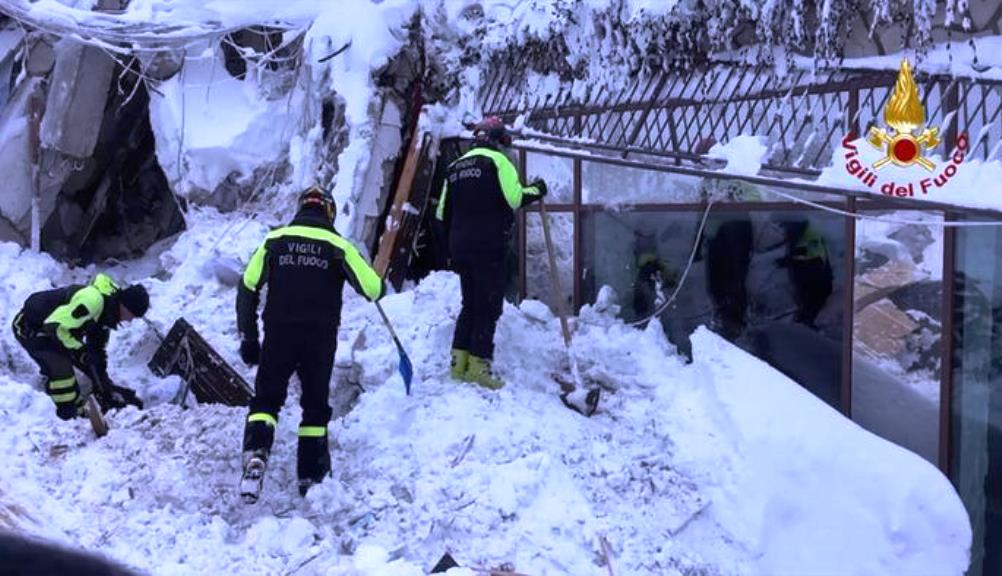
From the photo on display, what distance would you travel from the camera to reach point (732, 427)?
566 centimetres

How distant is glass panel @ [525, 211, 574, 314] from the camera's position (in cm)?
802

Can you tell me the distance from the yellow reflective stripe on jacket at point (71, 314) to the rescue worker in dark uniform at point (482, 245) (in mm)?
2544

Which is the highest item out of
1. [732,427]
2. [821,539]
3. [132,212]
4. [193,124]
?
[193,124]

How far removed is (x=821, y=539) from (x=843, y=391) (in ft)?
2.91

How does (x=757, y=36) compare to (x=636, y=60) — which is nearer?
(x=757, y=36)

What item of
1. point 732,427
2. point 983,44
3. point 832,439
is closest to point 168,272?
point 732,427

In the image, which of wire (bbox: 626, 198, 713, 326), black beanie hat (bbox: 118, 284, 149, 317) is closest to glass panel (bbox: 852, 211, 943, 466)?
wire (bbox: 626, 198, 713, 326)

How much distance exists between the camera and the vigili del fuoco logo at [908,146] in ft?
14.6

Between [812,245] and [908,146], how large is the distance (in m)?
1.13

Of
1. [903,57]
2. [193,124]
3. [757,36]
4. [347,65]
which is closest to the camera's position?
[903,57]

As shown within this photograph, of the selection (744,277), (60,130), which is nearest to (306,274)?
(744,277)

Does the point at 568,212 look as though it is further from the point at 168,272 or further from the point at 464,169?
the point at 168,272

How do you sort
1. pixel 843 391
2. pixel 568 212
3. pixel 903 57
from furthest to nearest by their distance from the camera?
pixel 568 212 < pixel 843 391 < pixel 903 57

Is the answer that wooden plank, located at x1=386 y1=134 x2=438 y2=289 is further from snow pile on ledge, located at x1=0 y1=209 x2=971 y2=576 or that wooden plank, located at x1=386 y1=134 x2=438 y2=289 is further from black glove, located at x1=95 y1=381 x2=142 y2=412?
black glove, located at x1=95 y1=381 x2=142 y2=412
